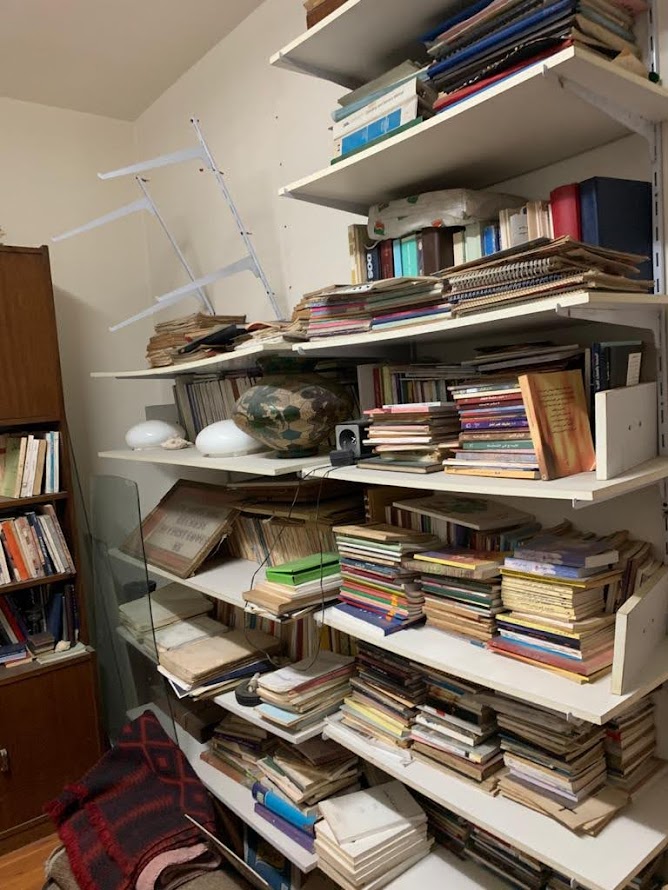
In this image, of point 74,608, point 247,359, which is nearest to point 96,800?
point 74,608

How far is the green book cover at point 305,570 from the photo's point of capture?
1.60 m

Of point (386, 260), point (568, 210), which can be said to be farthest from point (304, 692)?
point (568, 210)

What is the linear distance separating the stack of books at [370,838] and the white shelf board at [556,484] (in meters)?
0.79

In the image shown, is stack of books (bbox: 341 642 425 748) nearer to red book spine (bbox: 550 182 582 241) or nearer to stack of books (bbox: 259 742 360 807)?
stack of books (bbox: 259 742 360 807)

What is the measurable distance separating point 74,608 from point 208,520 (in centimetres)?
86

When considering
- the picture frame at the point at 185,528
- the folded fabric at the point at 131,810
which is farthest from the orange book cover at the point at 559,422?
the folded fabric at the point at 131,810

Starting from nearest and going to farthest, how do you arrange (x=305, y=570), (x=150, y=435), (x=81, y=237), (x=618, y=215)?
(x=618, y=215) < (x=305, y=570) < (x=150, y=435) < (x=81, y=237)

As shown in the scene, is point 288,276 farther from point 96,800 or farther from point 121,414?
point 96,800

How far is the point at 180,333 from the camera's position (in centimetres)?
225

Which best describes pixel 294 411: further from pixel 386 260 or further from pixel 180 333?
pixel 180 333

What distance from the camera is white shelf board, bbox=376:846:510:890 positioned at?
4.50 feet

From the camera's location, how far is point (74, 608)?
2.60 meters

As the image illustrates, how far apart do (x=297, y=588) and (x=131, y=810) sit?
3.30 feet

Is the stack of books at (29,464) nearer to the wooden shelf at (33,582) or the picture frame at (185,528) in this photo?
the wooden shelf at (33,582)
